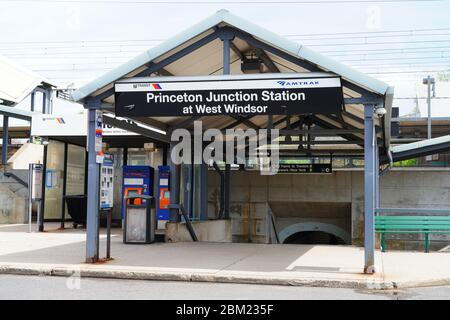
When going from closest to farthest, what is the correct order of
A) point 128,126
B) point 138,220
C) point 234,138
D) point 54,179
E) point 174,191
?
point 128,126 → point 138,220 → point 174,191 → point 234,138 → point 54,179

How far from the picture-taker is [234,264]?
34.1 feet

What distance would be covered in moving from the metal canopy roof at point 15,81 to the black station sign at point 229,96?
13.8m

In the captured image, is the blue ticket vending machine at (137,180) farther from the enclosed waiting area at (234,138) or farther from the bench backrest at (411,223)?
the bench backrest at (411,223)

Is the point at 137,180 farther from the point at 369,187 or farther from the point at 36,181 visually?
the point at 369,187

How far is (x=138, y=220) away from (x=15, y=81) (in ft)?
41.7

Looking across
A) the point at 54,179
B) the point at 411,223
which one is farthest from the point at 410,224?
the point at 54,179

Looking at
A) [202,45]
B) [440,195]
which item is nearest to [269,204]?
[440,195]

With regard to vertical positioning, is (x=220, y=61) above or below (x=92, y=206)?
above

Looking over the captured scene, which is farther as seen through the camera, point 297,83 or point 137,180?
point 137,180

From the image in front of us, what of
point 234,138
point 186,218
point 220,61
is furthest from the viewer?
point 234,138

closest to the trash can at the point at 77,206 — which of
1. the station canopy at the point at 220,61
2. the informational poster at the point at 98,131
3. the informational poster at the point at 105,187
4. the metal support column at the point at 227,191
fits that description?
the metal support column at the point at 227,191

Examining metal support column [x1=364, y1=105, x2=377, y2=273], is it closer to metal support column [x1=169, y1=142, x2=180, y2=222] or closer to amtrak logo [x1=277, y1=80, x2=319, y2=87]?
amtrak logo [x1=277, y1=80, x2=319, y2=87]

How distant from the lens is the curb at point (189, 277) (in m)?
8.70
